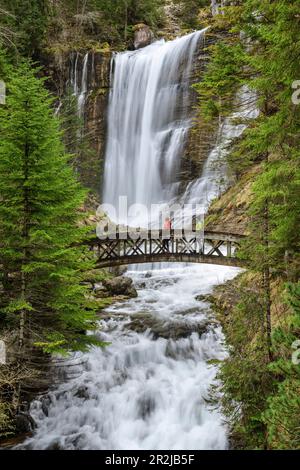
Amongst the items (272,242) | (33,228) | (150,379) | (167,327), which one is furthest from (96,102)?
(272,242)

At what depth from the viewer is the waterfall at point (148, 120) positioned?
33656mm

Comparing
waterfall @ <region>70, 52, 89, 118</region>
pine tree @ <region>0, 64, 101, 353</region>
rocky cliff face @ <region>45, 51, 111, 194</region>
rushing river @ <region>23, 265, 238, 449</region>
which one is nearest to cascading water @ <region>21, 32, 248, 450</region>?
rushing river @ <region>23, 265, 238, 449</region>

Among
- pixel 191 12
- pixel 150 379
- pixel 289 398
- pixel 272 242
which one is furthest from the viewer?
pixel 191 12

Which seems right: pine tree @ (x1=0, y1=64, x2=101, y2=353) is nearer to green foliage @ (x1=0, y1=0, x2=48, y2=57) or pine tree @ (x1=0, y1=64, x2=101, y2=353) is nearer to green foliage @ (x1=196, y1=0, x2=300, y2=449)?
green foliage @ (x1=196, y1=0, x2=300, y2=449)

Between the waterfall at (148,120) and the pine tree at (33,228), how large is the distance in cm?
2213

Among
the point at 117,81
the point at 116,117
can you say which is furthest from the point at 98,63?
the point at 116,117

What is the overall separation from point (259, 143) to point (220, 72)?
398 cm

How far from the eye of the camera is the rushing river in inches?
428

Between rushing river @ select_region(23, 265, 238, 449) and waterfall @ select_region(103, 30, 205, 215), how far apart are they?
722 inches

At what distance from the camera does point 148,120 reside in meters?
35.5

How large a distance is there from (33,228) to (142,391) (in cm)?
645

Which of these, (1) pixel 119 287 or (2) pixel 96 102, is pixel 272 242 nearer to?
(1) pixel 119 287

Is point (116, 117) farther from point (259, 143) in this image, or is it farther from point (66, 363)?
point (259, 143)

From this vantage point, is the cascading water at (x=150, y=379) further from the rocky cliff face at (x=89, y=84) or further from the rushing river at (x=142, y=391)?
the rocky cliff face at (x=89, y=84)
